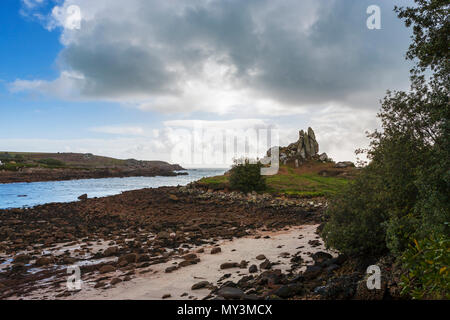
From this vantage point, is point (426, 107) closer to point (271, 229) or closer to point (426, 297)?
point (426, 297)

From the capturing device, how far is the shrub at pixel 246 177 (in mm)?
39156

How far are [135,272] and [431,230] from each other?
10.6 meters

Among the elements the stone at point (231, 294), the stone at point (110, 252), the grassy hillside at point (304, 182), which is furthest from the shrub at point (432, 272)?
the grassy hillside at point (304, 182)

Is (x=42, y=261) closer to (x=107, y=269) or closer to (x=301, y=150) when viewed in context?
(x=107, y=269)

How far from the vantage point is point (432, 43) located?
10086mm

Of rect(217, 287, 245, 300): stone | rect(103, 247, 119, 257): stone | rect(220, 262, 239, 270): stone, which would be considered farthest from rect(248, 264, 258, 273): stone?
rect(103, 247, 119, 257): stone

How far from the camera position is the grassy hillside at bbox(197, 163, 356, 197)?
3562cm

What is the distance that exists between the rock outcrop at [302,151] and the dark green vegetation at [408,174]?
4767cm

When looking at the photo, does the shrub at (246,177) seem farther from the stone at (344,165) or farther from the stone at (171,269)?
the stone at (171,269)

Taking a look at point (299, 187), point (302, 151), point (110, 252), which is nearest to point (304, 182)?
point (299, 187)

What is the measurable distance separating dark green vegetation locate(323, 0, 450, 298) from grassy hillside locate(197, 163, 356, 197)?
16.5 metres

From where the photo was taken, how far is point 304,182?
41.6 metres

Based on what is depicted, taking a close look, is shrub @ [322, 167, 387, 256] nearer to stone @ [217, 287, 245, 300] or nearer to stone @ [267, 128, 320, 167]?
stone @ [217, 287, 245, 300]
